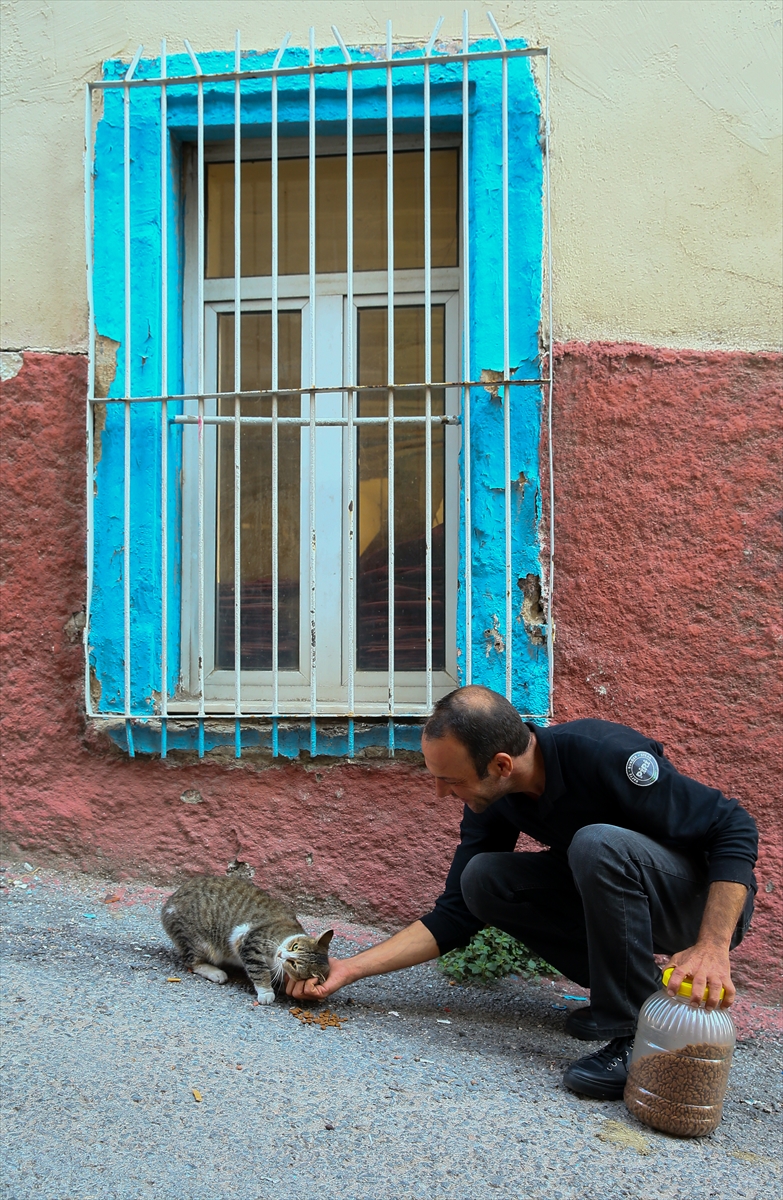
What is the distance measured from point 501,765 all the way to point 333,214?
2.60 m

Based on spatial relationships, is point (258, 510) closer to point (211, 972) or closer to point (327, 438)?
→ point (327, 438)

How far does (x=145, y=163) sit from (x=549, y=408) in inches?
74.3

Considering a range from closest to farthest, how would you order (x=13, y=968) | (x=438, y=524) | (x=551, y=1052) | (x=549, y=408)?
(x=551, y=1052) < (x=13, y=968) < (x=549, y=408) < (x=438, y=524)

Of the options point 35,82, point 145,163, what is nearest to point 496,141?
Result: point 145,163

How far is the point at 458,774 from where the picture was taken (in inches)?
106

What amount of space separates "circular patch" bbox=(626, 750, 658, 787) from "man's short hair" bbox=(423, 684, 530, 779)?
29cm

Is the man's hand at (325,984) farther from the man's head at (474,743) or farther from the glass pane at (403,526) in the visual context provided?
the glass pane at (403,526)

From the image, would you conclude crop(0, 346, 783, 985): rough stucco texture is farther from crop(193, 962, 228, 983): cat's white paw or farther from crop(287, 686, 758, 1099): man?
crop(287, 686, 758, 1099): man

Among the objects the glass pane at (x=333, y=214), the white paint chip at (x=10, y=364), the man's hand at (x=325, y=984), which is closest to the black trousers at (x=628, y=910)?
the man's hand at (x=325, y=984)

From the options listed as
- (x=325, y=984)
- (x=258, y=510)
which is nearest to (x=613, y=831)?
(x=325, y=984)

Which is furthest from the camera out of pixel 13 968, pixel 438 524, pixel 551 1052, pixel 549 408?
pixel 438 524

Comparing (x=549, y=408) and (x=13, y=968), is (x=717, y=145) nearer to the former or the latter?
(x=549, y=408)

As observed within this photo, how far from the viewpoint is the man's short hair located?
2.64 m

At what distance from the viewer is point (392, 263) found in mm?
3809
